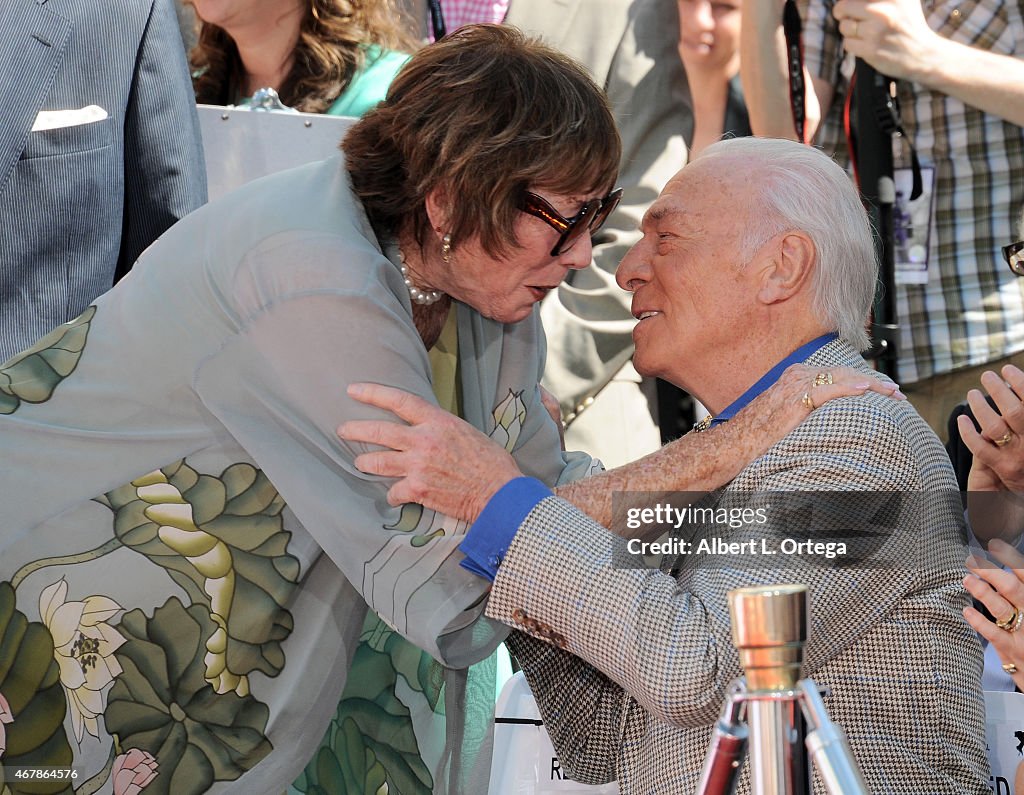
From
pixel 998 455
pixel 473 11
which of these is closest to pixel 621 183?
pixel 473 11

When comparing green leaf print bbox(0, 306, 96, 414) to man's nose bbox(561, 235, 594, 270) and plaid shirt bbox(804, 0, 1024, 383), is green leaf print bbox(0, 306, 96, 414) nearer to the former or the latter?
man's nose bbox(561, 235, 594, 270)

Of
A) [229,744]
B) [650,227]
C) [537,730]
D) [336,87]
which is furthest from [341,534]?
[336,87]

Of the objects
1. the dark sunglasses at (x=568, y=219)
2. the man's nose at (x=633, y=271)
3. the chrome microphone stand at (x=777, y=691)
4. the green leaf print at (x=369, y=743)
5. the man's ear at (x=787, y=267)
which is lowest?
the green leaf print at (x=369, y=743)

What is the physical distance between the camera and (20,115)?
3379 mm

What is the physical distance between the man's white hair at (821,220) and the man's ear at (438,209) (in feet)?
1.97

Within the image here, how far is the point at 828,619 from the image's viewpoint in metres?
2.21

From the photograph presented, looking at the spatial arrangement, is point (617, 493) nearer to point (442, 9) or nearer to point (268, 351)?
point (268, 351)

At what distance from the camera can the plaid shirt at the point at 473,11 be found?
4340 mm

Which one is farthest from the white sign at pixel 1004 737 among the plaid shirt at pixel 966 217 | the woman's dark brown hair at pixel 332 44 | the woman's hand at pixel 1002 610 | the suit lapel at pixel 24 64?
the suit lapel at pixel 24 64

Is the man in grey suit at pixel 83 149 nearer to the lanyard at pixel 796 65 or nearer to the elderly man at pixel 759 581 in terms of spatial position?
the elderly man at pixel 759 581

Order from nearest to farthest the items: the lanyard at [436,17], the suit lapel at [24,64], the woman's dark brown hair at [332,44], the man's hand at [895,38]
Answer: the suit lapel at [24,64], the man's hand at [895,38], the woman's dark brown hair at [332,44], the lanyard at [436,17]

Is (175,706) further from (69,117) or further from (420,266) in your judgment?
(69,117)

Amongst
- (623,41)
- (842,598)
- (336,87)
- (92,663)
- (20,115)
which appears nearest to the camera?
(842,598)

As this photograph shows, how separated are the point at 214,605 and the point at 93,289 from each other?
1378mm
